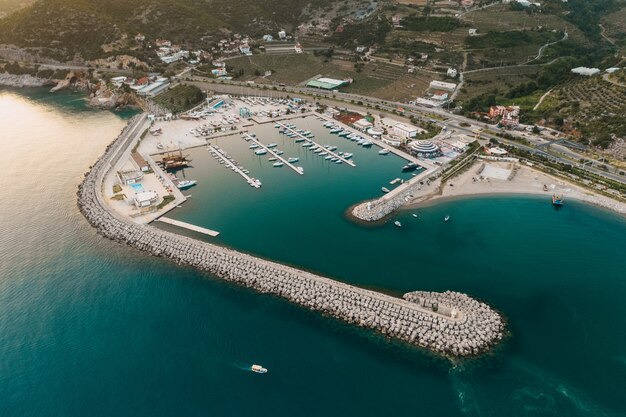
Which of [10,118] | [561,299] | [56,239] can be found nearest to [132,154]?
[56,239]

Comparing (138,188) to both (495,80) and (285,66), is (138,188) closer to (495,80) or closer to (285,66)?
(285,66)

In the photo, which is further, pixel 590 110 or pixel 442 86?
pixel 442 86

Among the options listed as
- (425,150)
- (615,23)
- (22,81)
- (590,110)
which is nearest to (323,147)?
(425,150)

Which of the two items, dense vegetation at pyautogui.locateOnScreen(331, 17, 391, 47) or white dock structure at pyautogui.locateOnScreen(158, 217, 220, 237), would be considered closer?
white dock structure at pyautogui.locateOnScreen(158, 217, 220, 237)

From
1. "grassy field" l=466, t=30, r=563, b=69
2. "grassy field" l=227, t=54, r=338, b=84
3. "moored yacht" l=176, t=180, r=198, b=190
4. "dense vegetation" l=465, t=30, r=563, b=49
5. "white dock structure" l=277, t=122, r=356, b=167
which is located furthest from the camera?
"dense vegetation" l=465, t=30, r=563, b=49

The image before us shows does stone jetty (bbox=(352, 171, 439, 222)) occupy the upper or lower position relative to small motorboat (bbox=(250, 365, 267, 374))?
upper

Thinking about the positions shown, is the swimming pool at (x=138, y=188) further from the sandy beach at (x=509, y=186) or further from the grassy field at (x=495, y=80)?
the grassy field at (x=495, y=80)

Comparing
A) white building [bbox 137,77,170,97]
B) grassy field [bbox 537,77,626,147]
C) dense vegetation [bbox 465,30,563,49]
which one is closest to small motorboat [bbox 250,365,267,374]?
grassy field [bbox 537,77,626,147]

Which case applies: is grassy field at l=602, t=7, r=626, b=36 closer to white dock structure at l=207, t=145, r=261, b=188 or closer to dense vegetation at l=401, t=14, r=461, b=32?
dense vegetation at l=401, t=14, r=461, b=32
